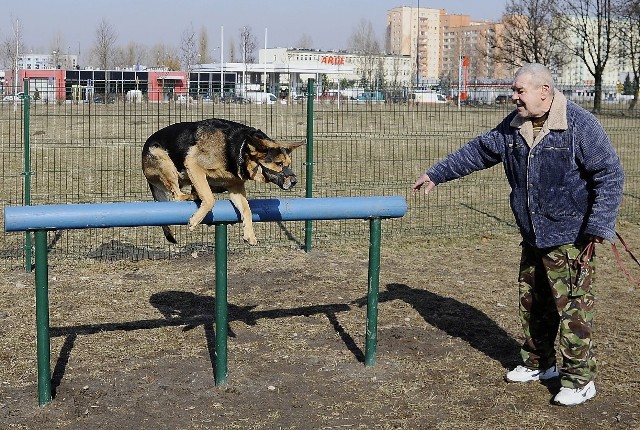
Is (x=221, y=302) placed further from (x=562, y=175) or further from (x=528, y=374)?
(x=562, y=175)

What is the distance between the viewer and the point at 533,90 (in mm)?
4855

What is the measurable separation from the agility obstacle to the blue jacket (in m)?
0.94

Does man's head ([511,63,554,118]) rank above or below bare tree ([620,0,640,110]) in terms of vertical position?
below

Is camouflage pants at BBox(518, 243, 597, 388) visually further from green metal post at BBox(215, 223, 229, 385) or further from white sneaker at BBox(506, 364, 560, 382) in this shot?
green metal post at BBox(215, 223, 229, 385)

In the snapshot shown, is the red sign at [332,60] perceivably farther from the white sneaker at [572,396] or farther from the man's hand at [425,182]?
the white sneaker at [572,396]

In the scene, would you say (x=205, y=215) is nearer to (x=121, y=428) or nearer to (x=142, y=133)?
(x=121, y=428)

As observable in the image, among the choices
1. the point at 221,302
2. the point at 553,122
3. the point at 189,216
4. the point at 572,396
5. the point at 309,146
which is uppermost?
the point at 553,122

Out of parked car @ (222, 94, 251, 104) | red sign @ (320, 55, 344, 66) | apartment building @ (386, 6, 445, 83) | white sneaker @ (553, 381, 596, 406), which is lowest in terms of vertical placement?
white sneaker @ (553, 381, 596, 406)

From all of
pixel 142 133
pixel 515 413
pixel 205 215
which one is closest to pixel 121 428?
pixel 205 215

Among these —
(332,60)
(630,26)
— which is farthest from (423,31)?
(630,26)

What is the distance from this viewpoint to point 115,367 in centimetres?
588

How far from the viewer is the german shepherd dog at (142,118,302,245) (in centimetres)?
513

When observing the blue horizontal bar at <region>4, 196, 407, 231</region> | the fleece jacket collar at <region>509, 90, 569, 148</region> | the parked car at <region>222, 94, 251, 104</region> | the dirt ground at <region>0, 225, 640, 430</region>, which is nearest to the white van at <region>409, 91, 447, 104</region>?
the parked car at <region>222, 94, 251, 104</region>

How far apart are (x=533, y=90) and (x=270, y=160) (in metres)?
1.71
